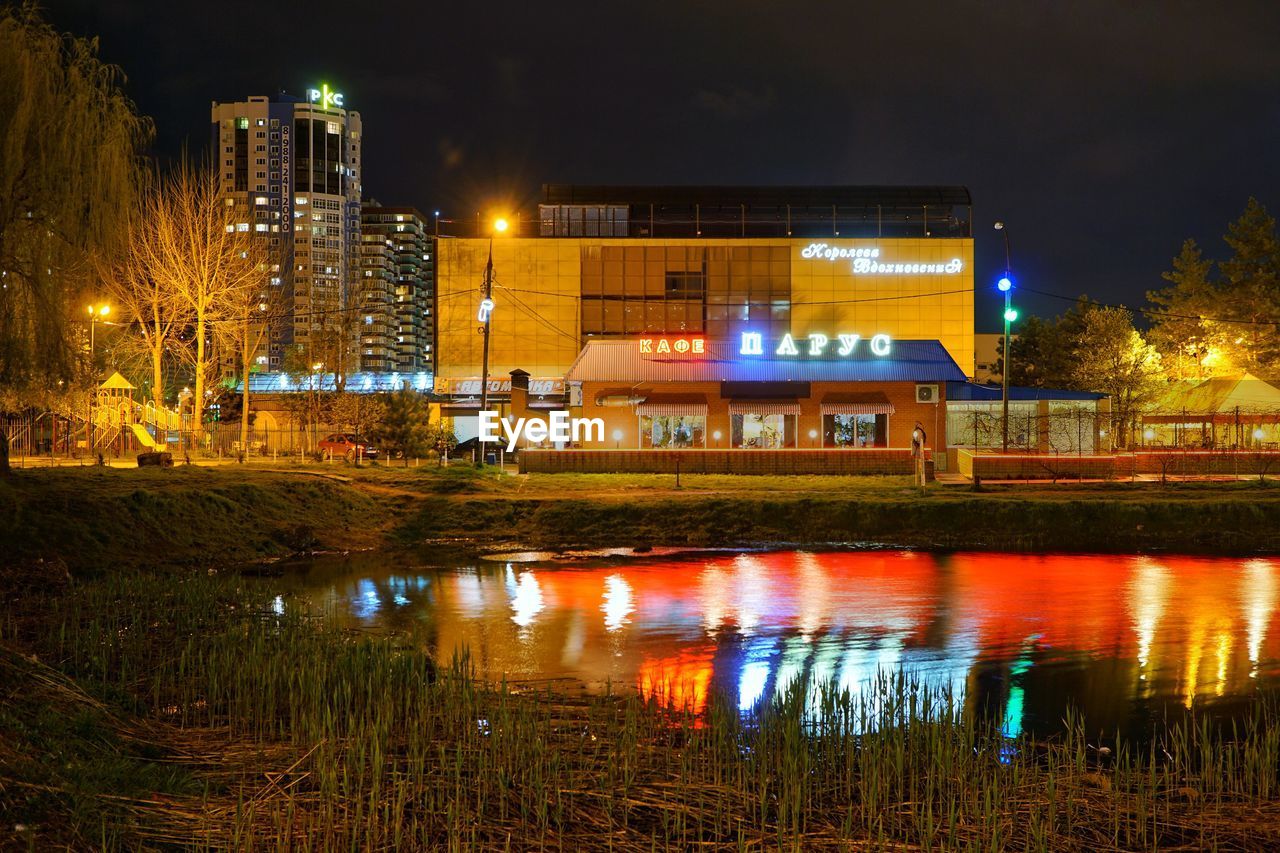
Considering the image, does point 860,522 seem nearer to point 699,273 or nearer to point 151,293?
point 151,293

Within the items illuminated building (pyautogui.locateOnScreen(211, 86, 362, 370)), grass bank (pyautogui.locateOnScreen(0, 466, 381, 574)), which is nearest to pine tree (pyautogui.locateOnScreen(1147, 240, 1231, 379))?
grass bank (pyautogui.locateOnScreen(0, 466, 381, 574))

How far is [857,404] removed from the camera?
1971 inches

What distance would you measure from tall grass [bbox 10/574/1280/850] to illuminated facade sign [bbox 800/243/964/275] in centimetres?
6532

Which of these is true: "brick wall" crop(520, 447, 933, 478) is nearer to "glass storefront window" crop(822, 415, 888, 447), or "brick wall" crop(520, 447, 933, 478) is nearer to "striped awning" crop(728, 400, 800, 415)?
"striped awning" crop(728, 400, 800, 415)

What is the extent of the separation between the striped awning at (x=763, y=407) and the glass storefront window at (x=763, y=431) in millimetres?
814

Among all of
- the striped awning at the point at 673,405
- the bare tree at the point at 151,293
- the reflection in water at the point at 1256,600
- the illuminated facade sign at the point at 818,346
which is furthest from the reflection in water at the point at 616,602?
the illuminated facade sign at the point at 818,346

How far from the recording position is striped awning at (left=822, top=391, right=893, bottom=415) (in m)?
49.7

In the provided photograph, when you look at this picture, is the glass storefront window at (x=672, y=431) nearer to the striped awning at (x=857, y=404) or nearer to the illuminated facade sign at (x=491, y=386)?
the striped awning at (x=857, y=404)

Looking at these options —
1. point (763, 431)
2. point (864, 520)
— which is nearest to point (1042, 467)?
point (864, 520)

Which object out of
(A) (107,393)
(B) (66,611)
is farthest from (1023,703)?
(A) (107,393)

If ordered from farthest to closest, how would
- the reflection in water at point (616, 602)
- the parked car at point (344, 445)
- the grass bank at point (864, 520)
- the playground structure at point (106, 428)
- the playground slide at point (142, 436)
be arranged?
the parked car at point (344, 445), the playground slide at point (142, 436), the playground structure at point (106, 428), the grass bank at point (864, 520), the reflection in water at point (616, 602)

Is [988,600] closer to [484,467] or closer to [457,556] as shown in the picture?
[457,556]

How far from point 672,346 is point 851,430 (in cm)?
942

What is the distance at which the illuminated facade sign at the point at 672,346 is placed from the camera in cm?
5081
